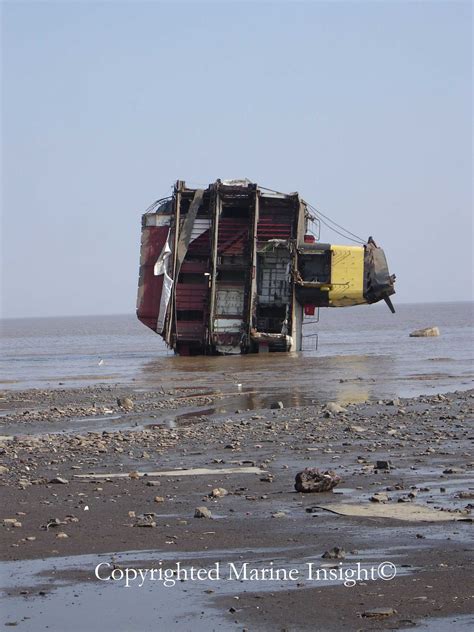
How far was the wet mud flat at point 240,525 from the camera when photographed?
606cm

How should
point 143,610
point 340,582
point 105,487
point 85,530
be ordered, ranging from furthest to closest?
point 105,487, point 85,530, point 340,582, point 143,610

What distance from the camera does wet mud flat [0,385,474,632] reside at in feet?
19.9

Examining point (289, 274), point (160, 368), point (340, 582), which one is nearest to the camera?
point (340, 582)

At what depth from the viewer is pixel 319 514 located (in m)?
8.51

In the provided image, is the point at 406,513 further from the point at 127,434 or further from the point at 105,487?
the point at 127,434

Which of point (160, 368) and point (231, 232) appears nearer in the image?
point (160, 368)

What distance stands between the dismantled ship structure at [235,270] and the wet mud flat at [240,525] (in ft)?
68.6


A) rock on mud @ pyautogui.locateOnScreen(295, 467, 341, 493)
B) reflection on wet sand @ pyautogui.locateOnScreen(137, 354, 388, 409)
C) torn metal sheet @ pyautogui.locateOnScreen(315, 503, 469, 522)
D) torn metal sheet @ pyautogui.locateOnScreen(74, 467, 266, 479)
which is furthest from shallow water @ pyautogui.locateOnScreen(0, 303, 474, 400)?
torn metal sheet @ pyautogui.locateOnScreen(315, 503, 469, 522)

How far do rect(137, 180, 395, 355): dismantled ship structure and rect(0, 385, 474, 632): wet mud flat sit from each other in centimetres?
2090

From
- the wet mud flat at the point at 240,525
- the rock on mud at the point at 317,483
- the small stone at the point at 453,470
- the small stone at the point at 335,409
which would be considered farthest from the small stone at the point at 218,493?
the small stone at the point at 335,409

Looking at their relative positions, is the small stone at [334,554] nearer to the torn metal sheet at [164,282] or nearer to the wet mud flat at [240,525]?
the wet mud flat at [240,525]

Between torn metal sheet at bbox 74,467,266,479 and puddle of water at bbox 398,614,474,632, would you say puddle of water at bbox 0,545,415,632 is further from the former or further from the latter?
torn metal sheet at bbox 74,467,266,479

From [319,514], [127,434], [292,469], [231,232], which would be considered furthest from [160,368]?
[319,514]

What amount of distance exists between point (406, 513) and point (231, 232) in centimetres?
2874
